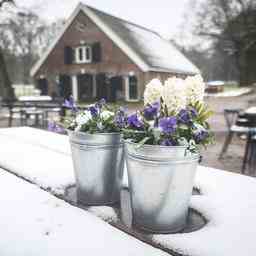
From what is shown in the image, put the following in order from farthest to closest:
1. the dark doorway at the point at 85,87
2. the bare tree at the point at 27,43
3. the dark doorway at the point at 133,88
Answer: the bare tree at the point at 27,43 < the dark doorway at the point at 85,87 < the dark doorway at the point at 133,88

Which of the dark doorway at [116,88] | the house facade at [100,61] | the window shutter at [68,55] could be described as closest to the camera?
the house facade at [100,61]

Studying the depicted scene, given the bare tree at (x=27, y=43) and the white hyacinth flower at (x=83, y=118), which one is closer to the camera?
the white hyacinth flower at (x=83, y=118)

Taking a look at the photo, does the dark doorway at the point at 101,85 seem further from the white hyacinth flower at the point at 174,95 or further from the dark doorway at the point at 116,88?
the white hyacinth flower at the point at 174,95

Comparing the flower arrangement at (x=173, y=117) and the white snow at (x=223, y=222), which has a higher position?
the flower arrangement at (x=173, y=117)

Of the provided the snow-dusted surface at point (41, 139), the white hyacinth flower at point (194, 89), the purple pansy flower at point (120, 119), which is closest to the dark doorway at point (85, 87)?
the snow-dusted surface at point (41, 139)

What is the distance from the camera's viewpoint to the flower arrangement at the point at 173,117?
0.96 m

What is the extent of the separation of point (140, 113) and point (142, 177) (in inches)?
7.5

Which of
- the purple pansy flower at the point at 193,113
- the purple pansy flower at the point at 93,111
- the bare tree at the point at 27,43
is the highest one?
the bare tree at the point at 27,43

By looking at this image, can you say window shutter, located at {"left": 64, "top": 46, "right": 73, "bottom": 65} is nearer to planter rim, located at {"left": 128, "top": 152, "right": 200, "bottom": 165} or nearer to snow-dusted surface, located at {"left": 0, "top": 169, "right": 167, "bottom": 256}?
snow-dusted surface, located at {"left": 0, "top": 169, "right": 167, "bottom": 256}

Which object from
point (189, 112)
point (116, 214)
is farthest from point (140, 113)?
point (116, 214)

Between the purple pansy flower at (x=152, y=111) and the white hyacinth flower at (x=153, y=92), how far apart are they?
0.07 meters

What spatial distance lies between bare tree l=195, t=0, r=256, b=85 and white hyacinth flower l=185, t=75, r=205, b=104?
99.7ft

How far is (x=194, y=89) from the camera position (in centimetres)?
105

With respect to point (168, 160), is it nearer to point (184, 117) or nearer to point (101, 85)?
point (184, 117)
